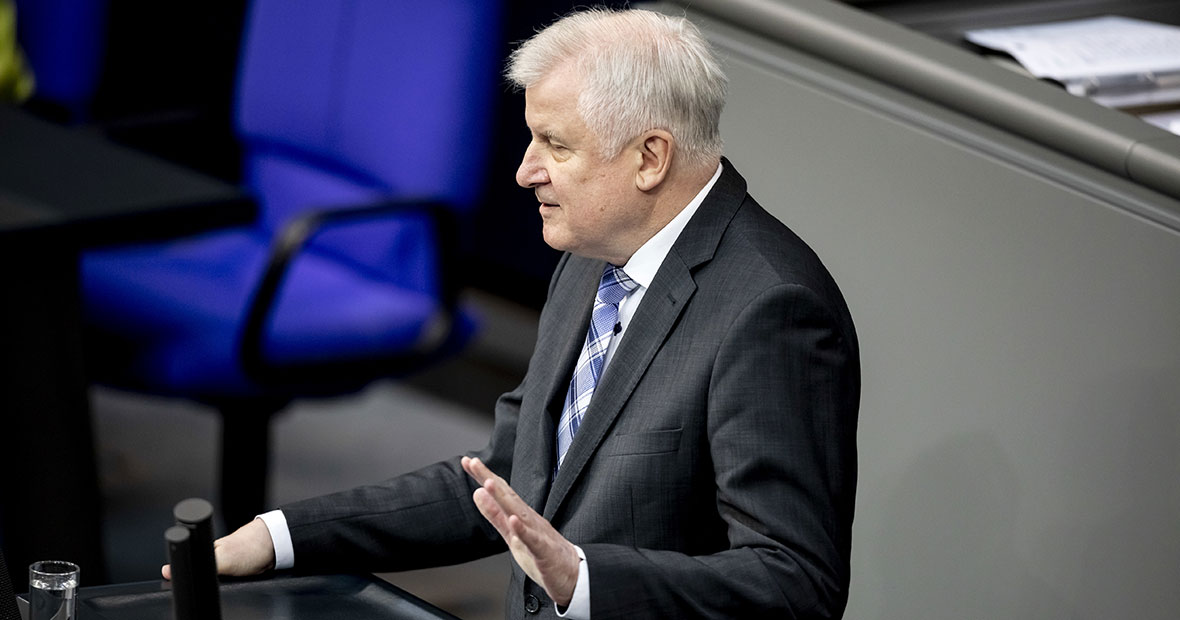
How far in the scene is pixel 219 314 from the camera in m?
3.30

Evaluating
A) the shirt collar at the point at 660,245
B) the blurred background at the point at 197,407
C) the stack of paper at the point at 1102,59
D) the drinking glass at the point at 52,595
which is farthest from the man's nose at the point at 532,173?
the blurred background at the point at 197,407

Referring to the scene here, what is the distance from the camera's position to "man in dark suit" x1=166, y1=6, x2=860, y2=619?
4.93 feet

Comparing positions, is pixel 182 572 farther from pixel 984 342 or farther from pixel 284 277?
pixel 284 277

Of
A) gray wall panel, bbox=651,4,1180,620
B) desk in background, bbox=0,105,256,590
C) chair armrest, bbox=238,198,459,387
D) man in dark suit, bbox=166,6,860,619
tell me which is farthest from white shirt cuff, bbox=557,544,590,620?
chair armrest, bbox=238,198,459,387

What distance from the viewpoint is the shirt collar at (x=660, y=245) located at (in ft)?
5.30

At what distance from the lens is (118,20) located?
473 centimetres

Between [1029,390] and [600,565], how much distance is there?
642 mm

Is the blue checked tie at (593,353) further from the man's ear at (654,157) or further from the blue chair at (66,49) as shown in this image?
the blue chair at (66,49)

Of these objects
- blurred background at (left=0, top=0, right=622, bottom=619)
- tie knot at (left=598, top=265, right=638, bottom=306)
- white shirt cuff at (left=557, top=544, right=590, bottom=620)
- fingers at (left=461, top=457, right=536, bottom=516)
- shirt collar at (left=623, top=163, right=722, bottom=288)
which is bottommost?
blurred background at (left=0, top=0, right=622, bottom=619)

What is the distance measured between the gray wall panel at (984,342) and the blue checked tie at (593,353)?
0.44 metres

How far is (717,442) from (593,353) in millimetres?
207

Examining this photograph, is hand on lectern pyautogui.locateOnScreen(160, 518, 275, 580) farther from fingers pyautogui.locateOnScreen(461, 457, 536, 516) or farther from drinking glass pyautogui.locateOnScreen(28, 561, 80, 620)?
fingers pyautogui.locateOnScreen(461, 457, 536, 516)

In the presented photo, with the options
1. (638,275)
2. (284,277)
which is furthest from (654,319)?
(284,277)

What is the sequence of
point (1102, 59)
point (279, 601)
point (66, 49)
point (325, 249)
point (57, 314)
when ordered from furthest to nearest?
point (66, 49), point (325, 249), point (57, 314), point (1102, 59), point (279, 601)
